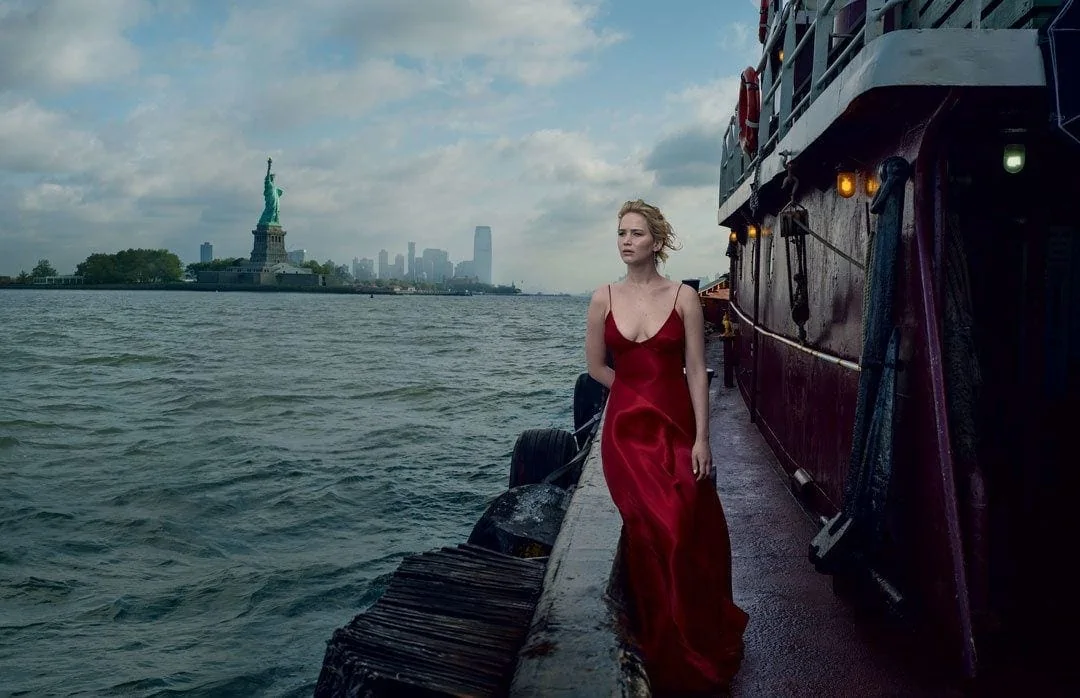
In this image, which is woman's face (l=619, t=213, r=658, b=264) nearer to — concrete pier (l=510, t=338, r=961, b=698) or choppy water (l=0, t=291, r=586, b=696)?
concrete pier (l=510, t=338, r=961, b=698)

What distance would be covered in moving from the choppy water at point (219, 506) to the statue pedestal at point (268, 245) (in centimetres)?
14206

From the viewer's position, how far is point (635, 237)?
345 cm

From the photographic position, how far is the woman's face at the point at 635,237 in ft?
11.3

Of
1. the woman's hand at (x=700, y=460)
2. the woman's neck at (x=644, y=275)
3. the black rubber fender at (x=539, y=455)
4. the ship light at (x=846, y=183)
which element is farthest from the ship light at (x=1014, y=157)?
the black rubber fender at (x=539, y=455)

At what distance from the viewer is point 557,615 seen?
3.98 metres

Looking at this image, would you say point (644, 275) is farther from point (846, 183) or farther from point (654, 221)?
point (846, 183)

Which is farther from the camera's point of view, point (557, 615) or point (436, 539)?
point (436, 539)

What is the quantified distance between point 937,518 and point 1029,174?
1787 mm

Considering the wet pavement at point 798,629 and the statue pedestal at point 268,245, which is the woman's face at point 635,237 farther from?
the statue pedestal at point 268,245

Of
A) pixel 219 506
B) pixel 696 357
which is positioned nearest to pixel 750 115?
pixel 696 357

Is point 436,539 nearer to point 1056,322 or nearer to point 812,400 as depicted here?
point 812,400

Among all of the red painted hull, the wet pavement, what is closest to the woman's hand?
the wet pavement

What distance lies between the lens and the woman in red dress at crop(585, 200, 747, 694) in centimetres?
348

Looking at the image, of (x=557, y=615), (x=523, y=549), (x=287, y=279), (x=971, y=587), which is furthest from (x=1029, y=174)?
(x=287, y=279)
